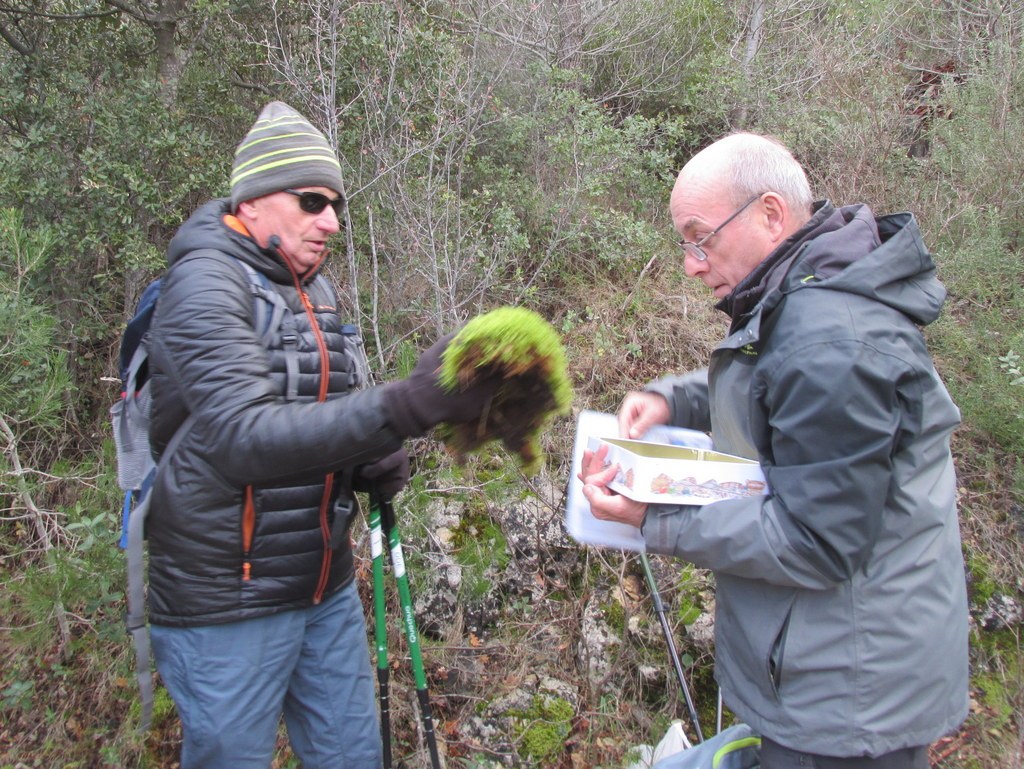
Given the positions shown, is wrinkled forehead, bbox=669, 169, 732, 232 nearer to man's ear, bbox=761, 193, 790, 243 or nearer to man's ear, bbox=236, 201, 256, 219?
man's ear, bbox=761, 193, 790, 243

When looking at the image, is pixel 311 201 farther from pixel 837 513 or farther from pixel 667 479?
pixel 837 513

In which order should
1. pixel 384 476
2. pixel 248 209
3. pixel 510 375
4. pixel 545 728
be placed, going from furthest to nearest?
pixel 545 728
pixel 384 476
pixel 248 209
pixel 510 375

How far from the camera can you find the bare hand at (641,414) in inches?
88.4

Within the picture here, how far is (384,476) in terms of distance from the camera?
267 centimetres

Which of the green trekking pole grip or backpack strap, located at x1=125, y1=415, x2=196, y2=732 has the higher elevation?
backpack strap, located at x1=125, y1=415, x2=196, y2=732

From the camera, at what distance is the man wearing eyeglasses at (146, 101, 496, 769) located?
175 cm

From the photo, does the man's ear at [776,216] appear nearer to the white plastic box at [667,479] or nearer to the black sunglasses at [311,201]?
the white plastic box at [667,479]

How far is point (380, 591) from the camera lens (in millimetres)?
2812

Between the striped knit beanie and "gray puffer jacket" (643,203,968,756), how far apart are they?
1.39 metres

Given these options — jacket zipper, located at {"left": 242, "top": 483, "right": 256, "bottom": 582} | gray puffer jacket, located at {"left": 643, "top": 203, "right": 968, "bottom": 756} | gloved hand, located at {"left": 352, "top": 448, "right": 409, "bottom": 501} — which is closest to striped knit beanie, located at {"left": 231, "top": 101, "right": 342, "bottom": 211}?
jacket zipper, located at {"left": 242, "top": 483, "right": 256, "bottom": 582}

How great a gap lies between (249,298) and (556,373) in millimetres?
916

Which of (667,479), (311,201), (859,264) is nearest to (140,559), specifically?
(311,201)

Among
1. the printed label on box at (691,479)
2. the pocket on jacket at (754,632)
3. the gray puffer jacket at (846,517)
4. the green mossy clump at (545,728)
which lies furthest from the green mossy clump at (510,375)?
the green mossy clump at (545,728)

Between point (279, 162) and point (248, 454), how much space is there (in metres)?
0.95
